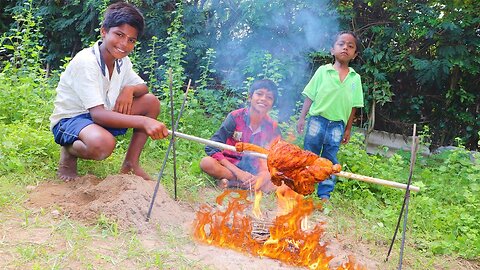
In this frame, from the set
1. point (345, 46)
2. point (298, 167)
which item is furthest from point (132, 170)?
point (345, 46)

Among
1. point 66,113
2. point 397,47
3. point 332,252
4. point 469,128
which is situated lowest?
point 332,252

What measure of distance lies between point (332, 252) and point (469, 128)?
545 cm

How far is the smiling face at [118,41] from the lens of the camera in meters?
3.86

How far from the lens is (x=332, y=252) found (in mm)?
3434

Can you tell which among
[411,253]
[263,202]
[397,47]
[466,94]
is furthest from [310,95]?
[466,94]

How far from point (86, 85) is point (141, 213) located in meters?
1.20

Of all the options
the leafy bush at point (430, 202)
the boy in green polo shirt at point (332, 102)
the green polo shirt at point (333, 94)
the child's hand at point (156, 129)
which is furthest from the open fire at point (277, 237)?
the green polo shirt at point (333, 94)

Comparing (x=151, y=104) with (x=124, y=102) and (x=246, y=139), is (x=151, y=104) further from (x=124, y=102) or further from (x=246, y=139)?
(x=246, y=139)

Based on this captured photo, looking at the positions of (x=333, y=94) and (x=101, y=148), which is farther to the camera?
(x=333, y=94)

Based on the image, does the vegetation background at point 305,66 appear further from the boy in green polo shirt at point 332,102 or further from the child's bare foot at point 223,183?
the boy in green polo shirt at point 332,102

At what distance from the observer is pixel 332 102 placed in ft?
15.8

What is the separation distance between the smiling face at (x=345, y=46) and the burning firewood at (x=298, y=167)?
7.03 feet

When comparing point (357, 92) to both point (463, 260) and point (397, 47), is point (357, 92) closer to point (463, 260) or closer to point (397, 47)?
point (463, 260)

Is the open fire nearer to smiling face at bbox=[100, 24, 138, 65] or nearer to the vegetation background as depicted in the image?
the vegetation background
